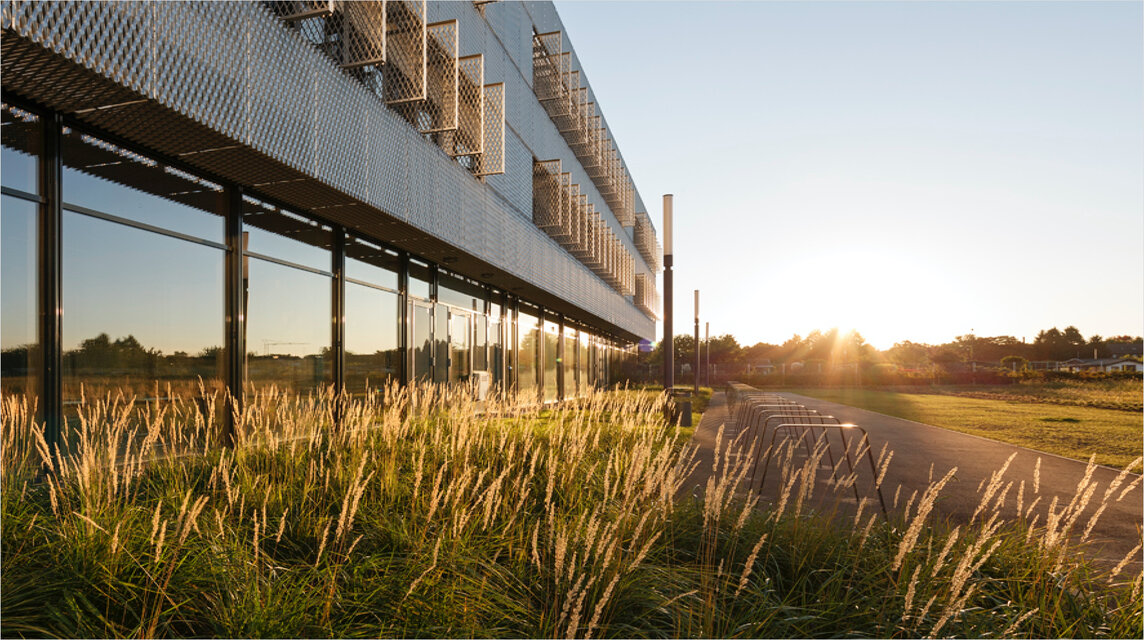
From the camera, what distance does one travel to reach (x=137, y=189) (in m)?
7.62

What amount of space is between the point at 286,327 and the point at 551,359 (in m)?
15.8

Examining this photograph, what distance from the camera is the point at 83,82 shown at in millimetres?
5656

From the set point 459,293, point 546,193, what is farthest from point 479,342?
point 546,193

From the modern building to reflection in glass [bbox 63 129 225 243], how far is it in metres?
0.02

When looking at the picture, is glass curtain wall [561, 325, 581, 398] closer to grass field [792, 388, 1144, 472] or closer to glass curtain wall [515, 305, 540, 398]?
glass curtain wall [515, 305, 540, 398]

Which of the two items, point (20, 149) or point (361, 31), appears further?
point (361, 31)

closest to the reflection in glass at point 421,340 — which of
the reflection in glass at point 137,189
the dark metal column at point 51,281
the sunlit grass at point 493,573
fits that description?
the reflection in glass at point 137,189

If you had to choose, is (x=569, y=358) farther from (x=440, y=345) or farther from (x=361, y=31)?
(x=361, y=31)

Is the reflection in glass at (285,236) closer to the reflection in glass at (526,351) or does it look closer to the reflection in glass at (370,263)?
the reflection in glass at (370,263)

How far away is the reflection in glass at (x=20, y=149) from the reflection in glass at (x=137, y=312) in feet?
1.64

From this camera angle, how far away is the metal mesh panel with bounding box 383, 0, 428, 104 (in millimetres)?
10336

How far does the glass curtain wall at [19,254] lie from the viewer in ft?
19.6

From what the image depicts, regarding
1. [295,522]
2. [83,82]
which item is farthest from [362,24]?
[295,522]

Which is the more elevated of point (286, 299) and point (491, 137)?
point (491, 137)
